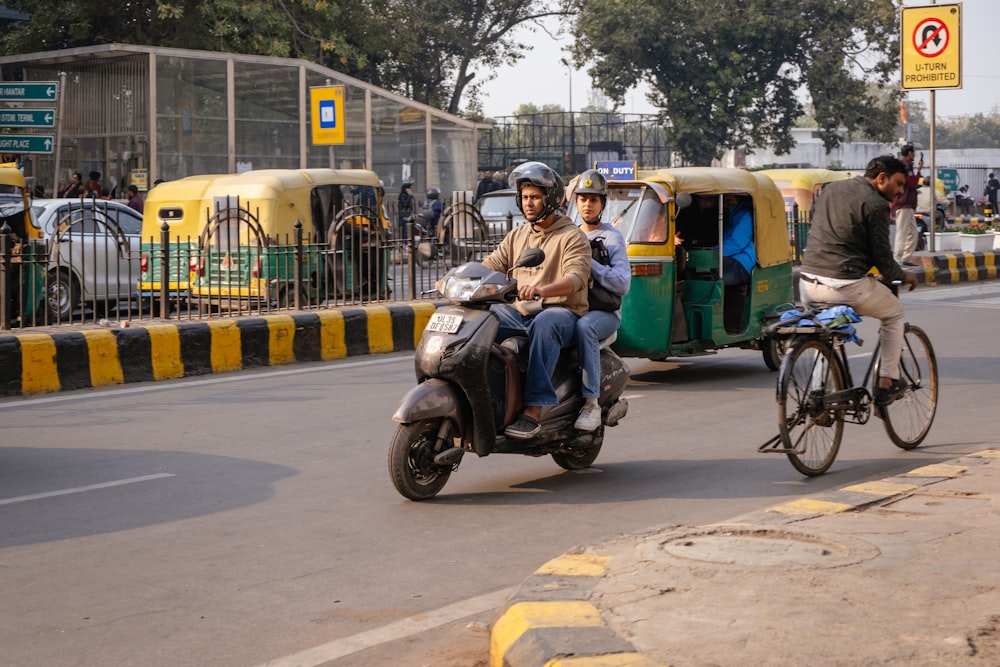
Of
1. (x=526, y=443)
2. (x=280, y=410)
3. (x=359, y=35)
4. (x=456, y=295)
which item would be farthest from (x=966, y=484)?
(x=359, y=35)

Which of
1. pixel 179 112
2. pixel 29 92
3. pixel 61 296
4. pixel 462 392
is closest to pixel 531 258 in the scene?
pixel 462 392

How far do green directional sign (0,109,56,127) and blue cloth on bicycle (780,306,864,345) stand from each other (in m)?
13.4

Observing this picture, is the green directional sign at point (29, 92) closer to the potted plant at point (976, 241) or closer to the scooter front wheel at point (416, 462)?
the scooter front wheel at point (416, 462)

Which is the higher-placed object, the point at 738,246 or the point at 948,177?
the point at 948,177

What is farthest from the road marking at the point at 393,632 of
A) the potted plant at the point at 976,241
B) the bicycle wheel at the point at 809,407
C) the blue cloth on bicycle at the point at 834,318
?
the potted plant at the point at 976,241

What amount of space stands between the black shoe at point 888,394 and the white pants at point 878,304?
0.20 feet

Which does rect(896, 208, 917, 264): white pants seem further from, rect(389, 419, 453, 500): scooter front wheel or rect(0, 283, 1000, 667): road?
rect(389, 419, 453, 500): scooter front wheel

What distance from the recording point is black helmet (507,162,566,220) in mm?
7070

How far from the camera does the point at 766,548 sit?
200 inches

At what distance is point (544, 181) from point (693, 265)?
14.3ft

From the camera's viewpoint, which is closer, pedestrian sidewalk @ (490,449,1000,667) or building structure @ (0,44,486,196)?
pedestrian sidewalk @ (490,449,1000,667)

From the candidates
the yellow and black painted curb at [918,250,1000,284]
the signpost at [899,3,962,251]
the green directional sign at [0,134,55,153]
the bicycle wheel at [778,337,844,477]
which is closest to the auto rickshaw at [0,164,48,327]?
the green directional sign at [0,134,55,153]

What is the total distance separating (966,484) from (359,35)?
29098 mm

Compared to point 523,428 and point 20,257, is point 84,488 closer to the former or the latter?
point 523,428
